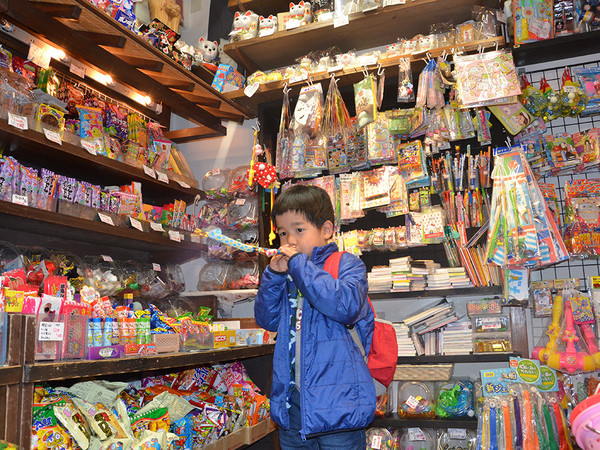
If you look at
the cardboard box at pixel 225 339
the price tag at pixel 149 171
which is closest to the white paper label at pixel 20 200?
the price tag at pixel 149 171

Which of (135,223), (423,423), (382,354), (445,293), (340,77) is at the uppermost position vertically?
(340,77)

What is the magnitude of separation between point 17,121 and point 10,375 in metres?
1.29

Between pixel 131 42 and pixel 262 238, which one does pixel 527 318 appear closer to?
pixel 262 238

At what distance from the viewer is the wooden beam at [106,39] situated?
102 inches

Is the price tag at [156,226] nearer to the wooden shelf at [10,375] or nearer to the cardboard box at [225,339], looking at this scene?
the cardboard box at [225,339]

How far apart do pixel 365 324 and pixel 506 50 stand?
6.68ft

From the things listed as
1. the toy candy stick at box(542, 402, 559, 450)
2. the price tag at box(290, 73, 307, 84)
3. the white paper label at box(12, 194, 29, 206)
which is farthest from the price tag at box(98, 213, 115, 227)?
the toy candy stick at box(542, 402, 559, 450)

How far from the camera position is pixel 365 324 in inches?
79.8

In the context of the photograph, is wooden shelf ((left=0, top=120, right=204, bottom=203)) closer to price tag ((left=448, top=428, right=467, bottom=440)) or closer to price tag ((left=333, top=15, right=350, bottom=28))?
price tag ((left=333, top=15, right=350, bottom=28))

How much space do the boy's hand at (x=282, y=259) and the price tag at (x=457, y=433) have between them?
191 cm

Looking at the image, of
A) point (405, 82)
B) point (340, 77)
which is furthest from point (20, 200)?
point (405, 82)

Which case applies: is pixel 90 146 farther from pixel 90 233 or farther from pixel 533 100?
pixel 533 100

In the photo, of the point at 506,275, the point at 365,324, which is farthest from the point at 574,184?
the point at 365,324

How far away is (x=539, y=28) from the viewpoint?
320 cm
